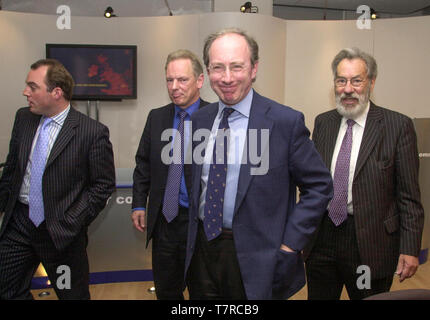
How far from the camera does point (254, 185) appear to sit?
1.49m

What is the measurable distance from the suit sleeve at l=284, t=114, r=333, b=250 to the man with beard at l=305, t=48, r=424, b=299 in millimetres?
508

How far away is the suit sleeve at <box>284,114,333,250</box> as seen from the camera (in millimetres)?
1489

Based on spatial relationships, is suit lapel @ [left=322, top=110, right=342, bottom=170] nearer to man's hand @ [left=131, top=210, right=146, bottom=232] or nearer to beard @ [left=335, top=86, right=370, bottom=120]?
beard @ [left=335, top=86, right=370, bottom=120]

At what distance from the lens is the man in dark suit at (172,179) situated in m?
2.15

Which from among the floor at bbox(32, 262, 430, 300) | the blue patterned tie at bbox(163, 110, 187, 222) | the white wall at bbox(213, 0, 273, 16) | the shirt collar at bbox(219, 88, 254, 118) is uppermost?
the white wall at bbox(213, 0, 273, 16)

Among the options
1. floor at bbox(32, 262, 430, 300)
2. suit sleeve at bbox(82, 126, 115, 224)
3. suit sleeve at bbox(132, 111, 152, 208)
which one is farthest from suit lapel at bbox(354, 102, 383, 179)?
floor at bbox(32, 262, 430, 300)

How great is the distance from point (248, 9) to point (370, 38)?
1378 millimetres

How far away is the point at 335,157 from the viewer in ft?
6.82

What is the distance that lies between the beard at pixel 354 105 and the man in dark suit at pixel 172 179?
2.40 feet

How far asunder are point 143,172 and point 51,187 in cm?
50
